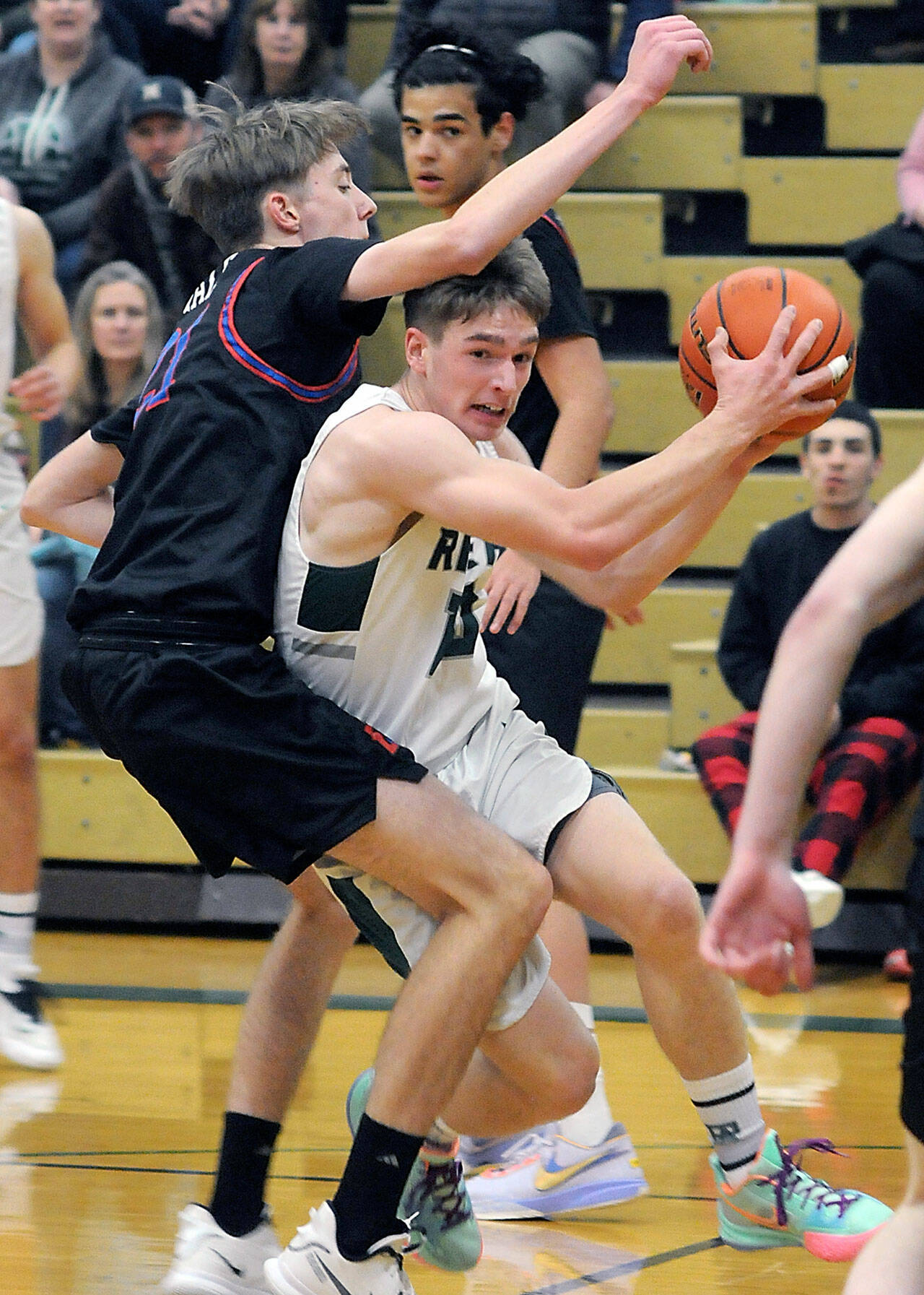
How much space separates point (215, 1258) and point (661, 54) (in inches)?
75.9

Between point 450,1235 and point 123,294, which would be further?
point 123,294

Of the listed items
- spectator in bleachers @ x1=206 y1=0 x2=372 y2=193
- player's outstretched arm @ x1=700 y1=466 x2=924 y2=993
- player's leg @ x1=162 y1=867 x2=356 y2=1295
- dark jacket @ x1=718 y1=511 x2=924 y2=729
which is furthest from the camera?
spectator in bleachers @ x1=206 y1=0 x2=372 y2=193

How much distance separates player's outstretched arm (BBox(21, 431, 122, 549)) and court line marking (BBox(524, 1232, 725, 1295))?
4.78 ft

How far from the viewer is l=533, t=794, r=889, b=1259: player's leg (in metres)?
2.84

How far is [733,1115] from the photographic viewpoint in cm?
296

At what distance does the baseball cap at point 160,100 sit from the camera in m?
6.79

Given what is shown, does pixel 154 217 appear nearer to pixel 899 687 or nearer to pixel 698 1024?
pixel 899 687

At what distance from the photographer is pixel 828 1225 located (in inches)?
115

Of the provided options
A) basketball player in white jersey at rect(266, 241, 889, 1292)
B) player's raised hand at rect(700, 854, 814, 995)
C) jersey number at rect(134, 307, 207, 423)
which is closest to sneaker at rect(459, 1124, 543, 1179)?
basketball player in white jersey at rect(266, 241, 889, 1292)

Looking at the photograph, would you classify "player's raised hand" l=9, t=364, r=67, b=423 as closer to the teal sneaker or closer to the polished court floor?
the polished court floor

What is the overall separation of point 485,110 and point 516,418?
0.63 metres

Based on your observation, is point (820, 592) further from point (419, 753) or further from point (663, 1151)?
point (663, 1151)

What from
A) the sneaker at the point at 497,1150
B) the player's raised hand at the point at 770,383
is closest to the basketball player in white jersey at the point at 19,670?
the sneaker at the point at 497,1150

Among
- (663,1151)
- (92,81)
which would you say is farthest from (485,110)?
(92,81)
